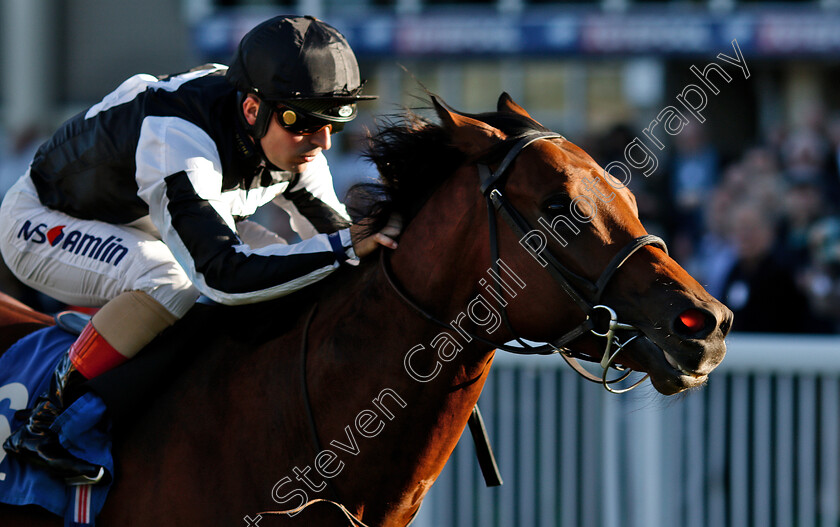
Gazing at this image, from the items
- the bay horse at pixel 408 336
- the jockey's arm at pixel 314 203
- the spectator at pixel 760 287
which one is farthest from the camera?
the spectator at pixel 760 287

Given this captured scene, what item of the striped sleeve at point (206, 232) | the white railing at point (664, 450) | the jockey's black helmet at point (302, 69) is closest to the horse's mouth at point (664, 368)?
the striped sleeve at point (206, 232)

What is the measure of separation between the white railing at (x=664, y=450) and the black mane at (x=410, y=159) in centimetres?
217

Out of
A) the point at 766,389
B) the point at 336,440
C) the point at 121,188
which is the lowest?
the point at 766,389

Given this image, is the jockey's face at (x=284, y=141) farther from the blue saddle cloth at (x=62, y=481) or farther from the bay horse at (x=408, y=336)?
the blue saddle cloth at (x=62, y=481)

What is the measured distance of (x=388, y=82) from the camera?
485 inches

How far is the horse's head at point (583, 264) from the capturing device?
215 cm

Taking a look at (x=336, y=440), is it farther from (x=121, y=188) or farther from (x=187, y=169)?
(x=121, y=188)

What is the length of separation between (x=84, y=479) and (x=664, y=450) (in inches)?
115

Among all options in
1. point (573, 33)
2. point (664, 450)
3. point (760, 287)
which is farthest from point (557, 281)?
point (573, 33)

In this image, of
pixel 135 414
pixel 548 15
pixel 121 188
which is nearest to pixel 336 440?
pixel 135 414

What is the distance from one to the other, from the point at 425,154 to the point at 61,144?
134 centimetres

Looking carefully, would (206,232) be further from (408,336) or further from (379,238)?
(408,336)

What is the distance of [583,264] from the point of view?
2.27 m

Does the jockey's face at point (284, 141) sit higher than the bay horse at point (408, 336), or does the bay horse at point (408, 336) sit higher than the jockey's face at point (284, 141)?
the jockey's face at point (284, 141)
